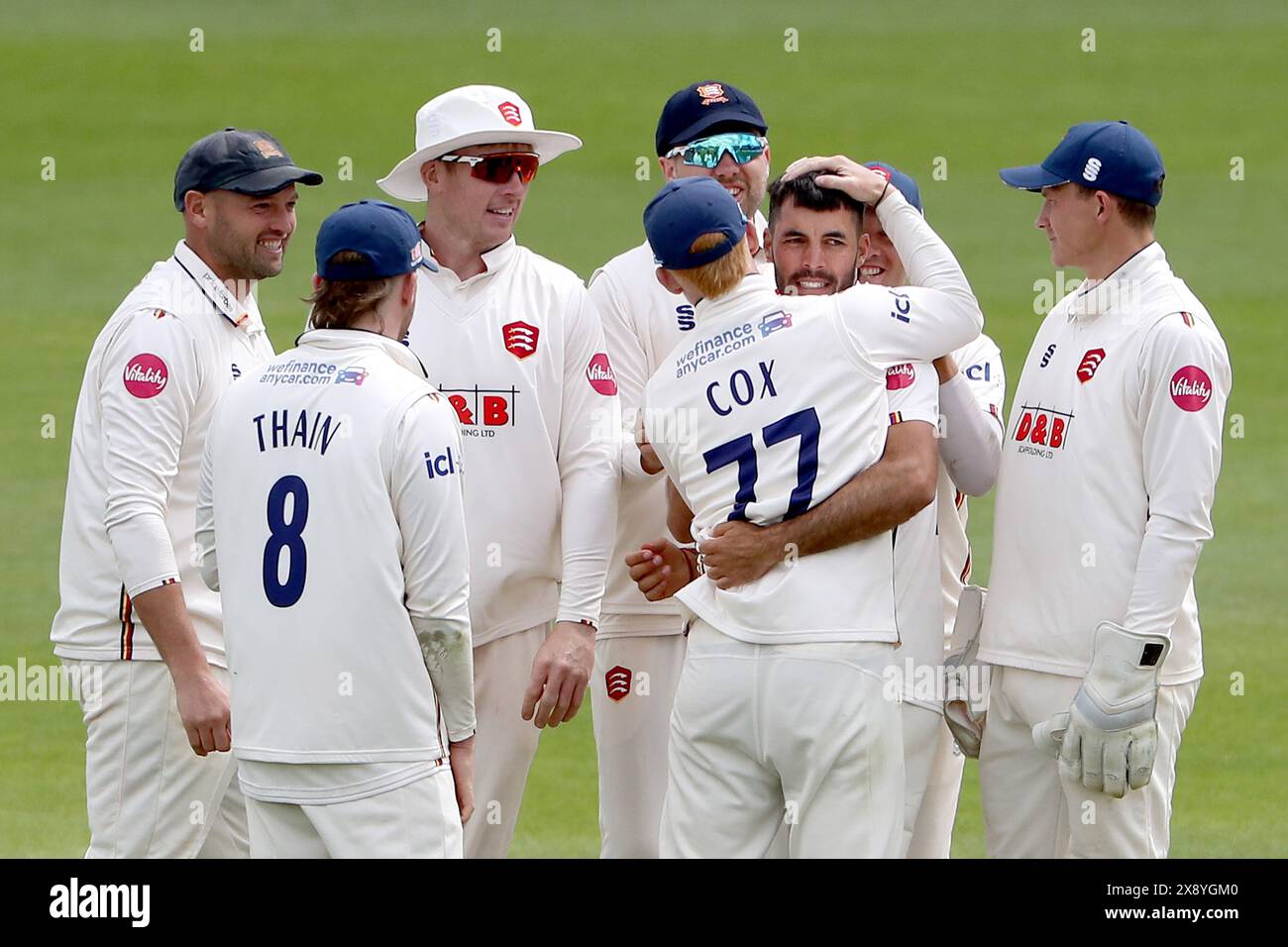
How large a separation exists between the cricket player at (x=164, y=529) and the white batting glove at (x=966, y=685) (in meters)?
2.02

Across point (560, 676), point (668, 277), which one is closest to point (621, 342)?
point (668, 277)

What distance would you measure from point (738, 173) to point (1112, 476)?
177 cm

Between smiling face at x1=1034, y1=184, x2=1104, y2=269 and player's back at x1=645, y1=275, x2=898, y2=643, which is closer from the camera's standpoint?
player's back at x1=645, y1=275, x2=898, y2=643

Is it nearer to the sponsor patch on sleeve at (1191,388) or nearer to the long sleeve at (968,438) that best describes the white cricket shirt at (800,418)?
the long sleeve at (968,438)

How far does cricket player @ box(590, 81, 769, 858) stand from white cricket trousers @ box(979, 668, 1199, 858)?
119 cm

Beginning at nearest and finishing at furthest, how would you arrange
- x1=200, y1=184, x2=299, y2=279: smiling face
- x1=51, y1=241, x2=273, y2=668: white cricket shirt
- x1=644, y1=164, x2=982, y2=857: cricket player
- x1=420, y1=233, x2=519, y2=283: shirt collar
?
x1=644, y1=164, x2=982, y2=857: cricket player < x1=51, y1=241, x2=273, y2=668: white cricket shirt < x1=200, y1=184, x2=299, y2=279: smiling face < x1=420, y1=233, x2=519, y2=283: shirt collar

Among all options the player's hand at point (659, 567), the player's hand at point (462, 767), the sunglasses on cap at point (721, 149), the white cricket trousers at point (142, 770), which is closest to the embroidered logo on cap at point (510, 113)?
the sunglasses on cap at point (721, 149)

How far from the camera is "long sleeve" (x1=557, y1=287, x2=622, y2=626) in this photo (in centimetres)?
555

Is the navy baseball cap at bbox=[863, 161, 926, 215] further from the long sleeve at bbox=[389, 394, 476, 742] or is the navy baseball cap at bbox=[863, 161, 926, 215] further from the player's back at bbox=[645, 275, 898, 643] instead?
the long sleeve at bbox=[389, 394, 476, 742]

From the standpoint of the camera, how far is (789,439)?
461 cm

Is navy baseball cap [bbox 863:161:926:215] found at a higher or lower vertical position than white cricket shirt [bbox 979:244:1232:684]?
higher

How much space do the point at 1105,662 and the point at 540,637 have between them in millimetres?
1841

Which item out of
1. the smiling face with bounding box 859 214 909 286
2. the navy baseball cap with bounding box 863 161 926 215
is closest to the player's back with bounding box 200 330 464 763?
the navy baseball cap with bounding box 863 161 926 215
